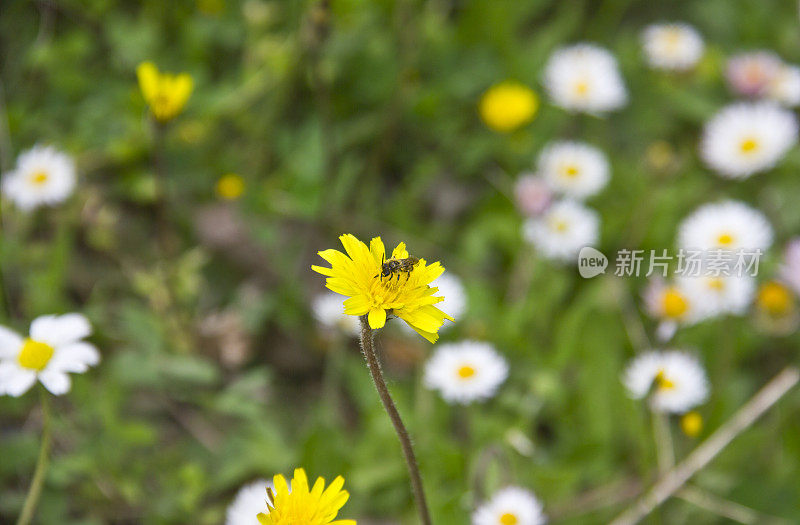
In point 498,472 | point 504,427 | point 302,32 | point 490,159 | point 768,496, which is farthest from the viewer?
point 490,159

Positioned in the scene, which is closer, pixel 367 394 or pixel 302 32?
pixel 367 394

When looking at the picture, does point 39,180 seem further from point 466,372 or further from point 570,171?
point 570,171

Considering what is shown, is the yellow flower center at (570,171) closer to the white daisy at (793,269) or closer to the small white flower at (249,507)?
the white daisy at (793,269)

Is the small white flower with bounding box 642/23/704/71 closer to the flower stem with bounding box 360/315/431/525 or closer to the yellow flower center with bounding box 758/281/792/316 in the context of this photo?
the yellow flower center with bounding box 758/281/792/316

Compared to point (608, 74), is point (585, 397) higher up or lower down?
lower down

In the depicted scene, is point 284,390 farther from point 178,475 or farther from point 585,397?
point 585,397

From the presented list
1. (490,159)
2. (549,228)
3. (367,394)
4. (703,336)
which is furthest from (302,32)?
(703,336)
